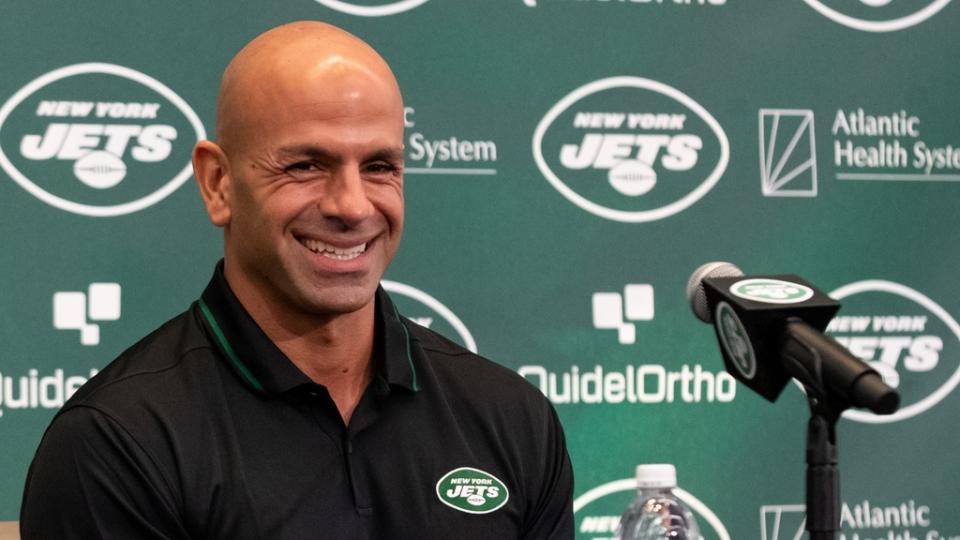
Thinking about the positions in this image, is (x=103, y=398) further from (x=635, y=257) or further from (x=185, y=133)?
(x=635, y=257)

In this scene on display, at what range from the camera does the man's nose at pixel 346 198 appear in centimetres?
202

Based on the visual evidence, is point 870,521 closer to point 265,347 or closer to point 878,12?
point 878,12

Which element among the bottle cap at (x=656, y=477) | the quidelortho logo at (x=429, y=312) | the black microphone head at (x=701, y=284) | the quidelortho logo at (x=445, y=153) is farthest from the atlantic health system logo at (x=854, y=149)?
the black microphone head at (x=701, y=284)

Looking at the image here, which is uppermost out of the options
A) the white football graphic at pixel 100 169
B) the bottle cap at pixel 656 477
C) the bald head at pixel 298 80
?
the bald head at pixel 298 80

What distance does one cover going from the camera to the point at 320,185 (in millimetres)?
2057

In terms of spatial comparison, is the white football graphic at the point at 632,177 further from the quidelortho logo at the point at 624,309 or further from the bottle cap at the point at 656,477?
the bottle cap at the point at 656,477

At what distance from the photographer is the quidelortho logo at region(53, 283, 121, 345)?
2.89 m

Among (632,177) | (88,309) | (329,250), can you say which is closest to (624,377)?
(632,177)

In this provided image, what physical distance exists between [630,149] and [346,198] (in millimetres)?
1263

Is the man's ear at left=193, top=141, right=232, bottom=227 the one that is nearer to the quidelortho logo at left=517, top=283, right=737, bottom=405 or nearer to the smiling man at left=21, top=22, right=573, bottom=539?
the smiling man at left=21, top=22, right=573, bottom=539

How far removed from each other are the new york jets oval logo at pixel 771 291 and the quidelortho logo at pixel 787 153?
1670 millimetres

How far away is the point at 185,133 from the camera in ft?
9.69

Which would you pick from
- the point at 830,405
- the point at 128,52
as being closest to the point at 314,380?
the point at 830,405

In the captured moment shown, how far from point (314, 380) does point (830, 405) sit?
0.91 metres
